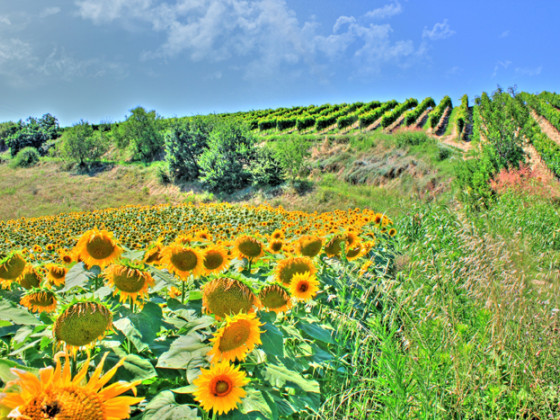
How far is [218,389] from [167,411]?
0.17m

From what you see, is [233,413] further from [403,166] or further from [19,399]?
[403,166]

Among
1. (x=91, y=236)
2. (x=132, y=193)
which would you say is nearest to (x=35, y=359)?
(x=91, y=236)

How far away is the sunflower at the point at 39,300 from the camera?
148 centimetres

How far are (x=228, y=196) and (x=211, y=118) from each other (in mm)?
5820

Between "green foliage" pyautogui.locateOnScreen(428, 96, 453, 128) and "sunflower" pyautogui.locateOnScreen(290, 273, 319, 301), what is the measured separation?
2759cm

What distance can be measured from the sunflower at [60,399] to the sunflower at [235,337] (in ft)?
1.44

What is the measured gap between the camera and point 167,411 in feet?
3.61

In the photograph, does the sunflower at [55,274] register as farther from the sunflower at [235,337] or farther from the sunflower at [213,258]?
the sunflower at [235,337]

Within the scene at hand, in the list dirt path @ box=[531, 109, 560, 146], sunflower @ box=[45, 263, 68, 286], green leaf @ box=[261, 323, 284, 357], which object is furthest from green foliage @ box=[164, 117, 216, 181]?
green leaf @ box=[261, 323, 284, 357]

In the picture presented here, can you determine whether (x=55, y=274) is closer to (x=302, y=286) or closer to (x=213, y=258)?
(x=213, y=258)

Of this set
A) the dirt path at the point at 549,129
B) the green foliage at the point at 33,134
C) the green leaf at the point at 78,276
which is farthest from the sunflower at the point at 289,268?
the green foliage at the point at 33,134

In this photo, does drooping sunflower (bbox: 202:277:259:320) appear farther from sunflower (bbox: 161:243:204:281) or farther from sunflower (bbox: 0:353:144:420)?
sunflower (bbox: 0:353:144:420)

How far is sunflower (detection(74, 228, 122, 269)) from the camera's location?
1711 millimetres


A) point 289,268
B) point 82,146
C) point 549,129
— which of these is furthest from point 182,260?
point 82,146
